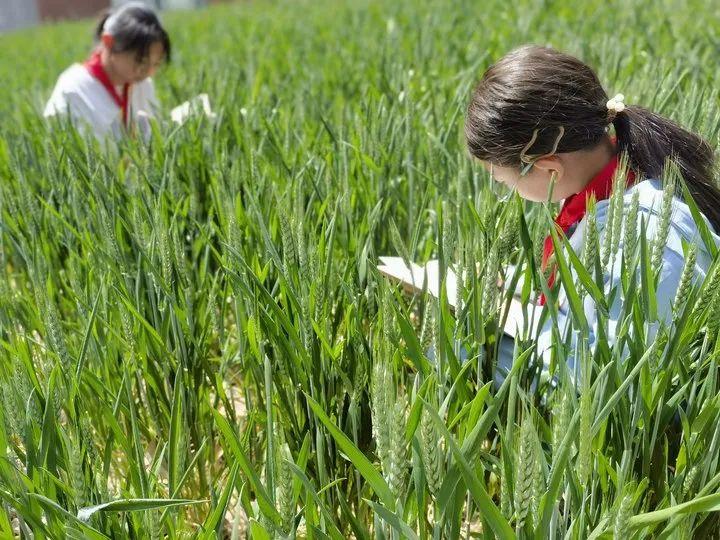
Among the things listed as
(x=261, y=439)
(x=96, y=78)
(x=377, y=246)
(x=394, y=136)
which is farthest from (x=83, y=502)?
(x=96, y=78)

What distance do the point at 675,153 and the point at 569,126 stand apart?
15 cm

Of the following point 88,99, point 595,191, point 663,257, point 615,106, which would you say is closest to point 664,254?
point 663,257

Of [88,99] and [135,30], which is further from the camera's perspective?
[88,99]

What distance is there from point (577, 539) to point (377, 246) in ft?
2.93

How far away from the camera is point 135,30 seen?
2.50 m

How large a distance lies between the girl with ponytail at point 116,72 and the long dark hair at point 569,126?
1484mm

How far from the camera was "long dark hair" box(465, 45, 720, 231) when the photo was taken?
1.21 metres

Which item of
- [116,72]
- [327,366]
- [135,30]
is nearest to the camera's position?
[327,366]

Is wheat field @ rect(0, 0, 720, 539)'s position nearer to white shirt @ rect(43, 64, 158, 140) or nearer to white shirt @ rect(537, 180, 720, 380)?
white shirt @ rect(537, 180, 720, 380)

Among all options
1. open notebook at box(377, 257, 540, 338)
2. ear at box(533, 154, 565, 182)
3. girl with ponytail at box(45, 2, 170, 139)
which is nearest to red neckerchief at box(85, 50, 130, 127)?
girl with ponytail at box(45, 2, 170, 139)

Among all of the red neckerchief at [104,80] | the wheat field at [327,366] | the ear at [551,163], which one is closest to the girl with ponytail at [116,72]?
the red neckerchief at [104,80]

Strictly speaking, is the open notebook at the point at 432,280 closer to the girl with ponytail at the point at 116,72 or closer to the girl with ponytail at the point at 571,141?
the girl with ponytail at the point at 571,141

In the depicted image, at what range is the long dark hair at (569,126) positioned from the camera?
1207 millimetres

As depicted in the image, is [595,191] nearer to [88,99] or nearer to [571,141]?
[571,141]
